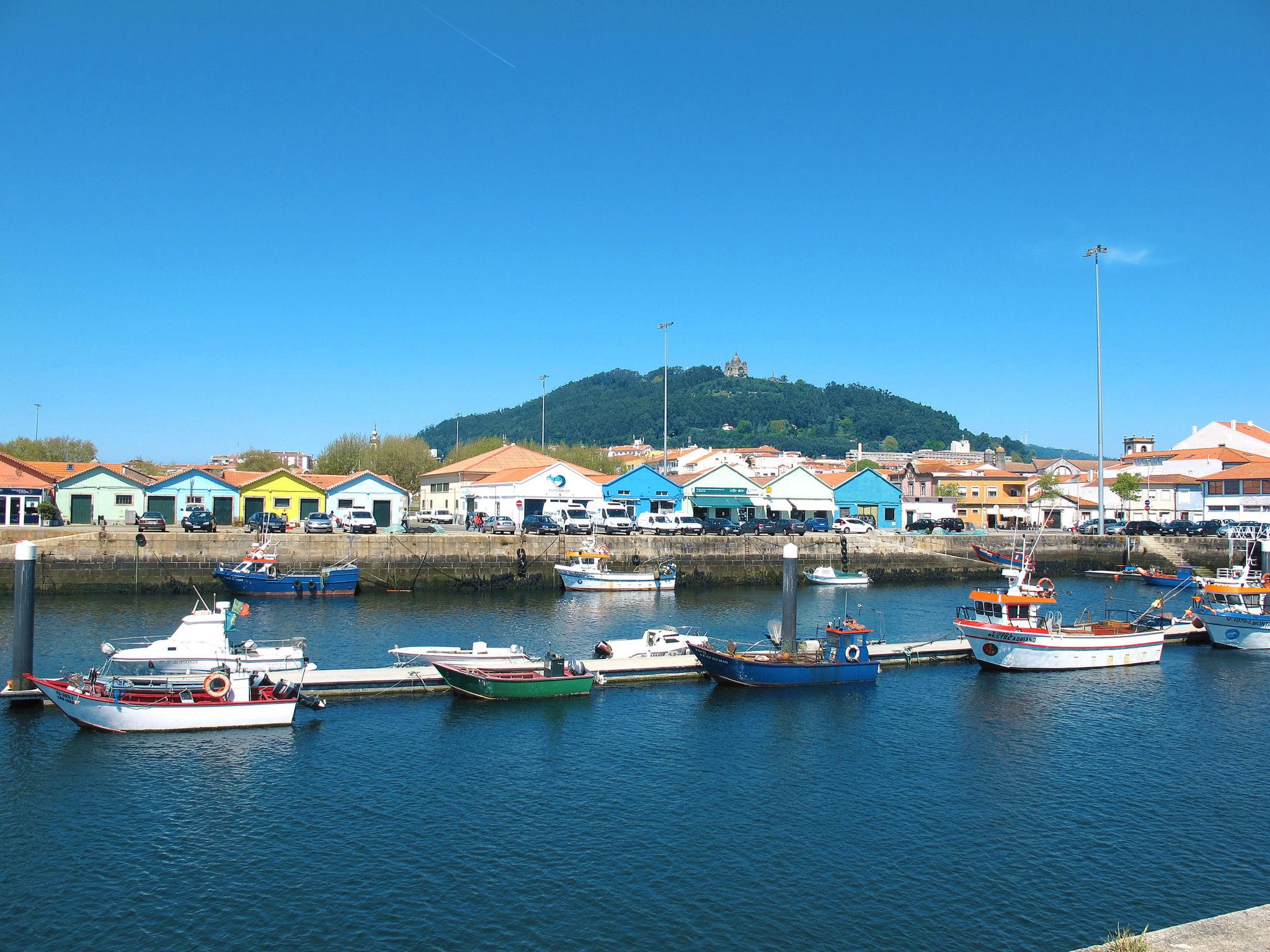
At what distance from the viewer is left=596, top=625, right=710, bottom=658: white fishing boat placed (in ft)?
95.7

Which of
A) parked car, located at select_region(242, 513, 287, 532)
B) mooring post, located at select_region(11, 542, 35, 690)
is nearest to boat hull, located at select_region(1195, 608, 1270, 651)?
mooring post, located at select_region(11, 542, 35, 690)

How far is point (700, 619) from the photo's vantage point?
3950cm

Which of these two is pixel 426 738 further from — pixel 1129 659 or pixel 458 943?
pixel 1129 659

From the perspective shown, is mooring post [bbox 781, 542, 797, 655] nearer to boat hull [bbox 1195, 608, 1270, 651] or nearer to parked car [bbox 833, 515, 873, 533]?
boat hull [bbox 1195, 608, 1270, 651]

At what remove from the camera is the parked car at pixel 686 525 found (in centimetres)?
5725

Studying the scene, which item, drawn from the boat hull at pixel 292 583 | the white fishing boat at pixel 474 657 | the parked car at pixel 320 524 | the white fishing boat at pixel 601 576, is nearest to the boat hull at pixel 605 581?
the white fishing boat at pixel 601 576

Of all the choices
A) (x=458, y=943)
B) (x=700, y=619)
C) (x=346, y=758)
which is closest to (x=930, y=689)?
(x=700, y=619)

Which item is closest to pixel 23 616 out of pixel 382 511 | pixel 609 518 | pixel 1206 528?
pixel 382 511

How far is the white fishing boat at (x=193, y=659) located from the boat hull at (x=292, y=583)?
19449 mm

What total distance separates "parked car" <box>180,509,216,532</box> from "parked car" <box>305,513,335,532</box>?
191 inches

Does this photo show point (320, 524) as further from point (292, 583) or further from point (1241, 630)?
point (1241, 630)

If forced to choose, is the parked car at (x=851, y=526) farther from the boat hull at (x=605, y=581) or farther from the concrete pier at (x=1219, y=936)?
the concrete pier at (x=1219, y=936)

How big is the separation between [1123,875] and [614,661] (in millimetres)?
15583

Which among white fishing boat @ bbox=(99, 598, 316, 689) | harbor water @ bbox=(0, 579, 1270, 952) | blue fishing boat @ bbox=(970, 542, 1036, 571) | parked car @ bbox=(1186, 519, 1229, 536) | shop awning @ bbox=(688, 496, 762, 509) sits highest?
shop awning @ bbox=(688, 496, 762, 509)
